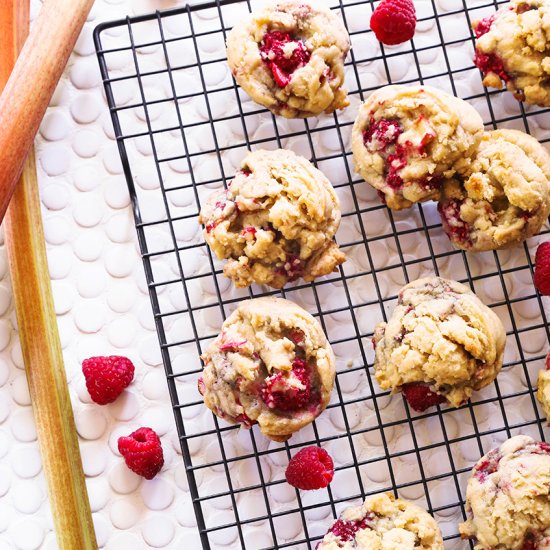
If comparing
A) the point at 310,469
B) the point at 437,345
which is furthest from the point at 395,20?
the point at 310,469

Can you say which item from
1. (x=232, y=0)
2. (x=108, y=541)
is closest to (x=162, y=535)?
(x=108, y=541)

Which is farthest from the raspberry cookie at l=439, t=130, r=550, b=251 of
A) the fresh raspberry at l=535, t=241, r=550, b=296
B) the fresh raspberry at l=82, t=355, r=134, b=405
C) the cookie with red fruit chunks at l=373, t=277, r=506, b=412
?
the fresh raspberry at l=82, t=355, r=134, b=405

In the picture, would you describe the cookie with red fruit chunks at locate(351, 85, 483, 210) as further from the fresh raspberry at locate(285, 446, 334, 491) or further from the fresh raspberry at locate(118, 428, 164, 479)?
the fresh raspberry at locate(118, 428, 164, 479)

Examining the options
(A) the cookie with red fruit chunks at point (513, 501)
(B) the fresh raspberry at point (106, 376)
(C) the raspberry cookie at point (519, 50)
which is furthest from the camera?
(B) the fresh raspberry at point (106, 376)

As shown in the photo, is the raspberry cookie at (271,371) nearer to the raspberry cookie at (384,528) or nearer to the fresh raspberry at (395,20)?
the raspberry cookie at (384,528)

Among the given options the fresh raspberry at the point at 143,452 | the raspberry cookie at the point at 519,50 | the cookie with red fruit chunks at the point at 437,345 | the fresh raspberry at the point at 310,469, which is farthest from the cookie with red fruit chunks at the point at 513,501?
the raspberry cookie at the point at 519,50

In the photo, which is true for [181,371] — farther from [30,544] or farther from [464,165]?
[464,165]

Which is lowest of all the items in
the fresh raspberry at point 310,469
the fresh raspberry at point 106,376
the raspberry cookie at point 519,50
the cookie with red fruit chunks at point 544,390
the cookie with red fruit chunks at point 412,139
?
the fresh raspberry at point 310,469
